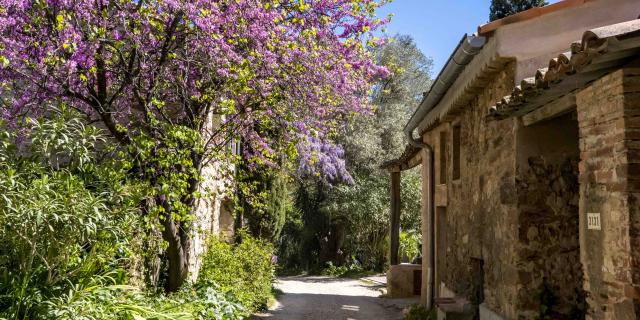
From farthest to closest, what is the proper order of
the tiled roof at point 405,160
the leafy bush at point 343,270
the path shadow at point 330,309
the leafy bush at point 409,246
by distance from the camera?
the leafy bush at point 343,270, the leafy bush at point 409,246, the tiled roof at point 405,160, the path shadow at point 330,309

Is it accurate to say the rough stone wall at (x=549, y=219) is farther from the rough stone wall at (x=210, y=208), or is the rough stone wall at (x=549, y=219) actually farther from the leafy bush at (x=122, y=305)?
the rough stone wall at (x=210, y=208)

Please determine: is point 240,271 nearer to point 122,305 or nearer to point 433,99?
point 433,99

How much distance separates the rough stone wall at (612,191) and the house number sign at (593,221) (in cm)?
4

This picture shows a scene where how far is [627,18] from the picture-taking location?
6246 millimetres

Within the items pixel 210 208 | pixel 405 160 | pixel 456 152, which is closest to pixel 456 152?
pixel 456 152

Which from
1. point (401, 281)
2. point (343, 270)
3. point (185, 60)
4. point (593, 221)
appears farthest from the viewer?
point (343, 270)

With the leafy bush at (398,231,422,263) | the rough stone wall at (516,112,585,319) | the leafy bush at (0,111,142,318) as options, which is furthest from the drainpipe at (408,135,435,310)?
the leafy bush at (398,231,422,263)

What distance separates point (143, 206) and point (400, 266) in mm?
10253

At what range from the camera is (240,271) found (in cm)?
1205

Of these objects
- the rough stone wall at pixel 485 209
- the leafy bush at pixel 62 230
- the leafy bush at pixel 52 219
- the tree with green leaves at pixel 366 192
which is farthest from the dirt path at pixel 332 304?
the leafy bush at pixel 52 219

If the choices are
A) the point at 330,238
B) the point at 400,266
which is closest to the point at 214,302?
the point at 400,266

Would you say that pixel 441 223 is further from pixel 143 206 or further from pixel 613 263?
pixel 613 263

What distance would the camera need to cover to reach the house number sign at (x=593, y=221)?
4.17 meters

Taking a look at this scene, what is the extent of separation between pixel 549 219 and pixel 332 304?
9911 mm
